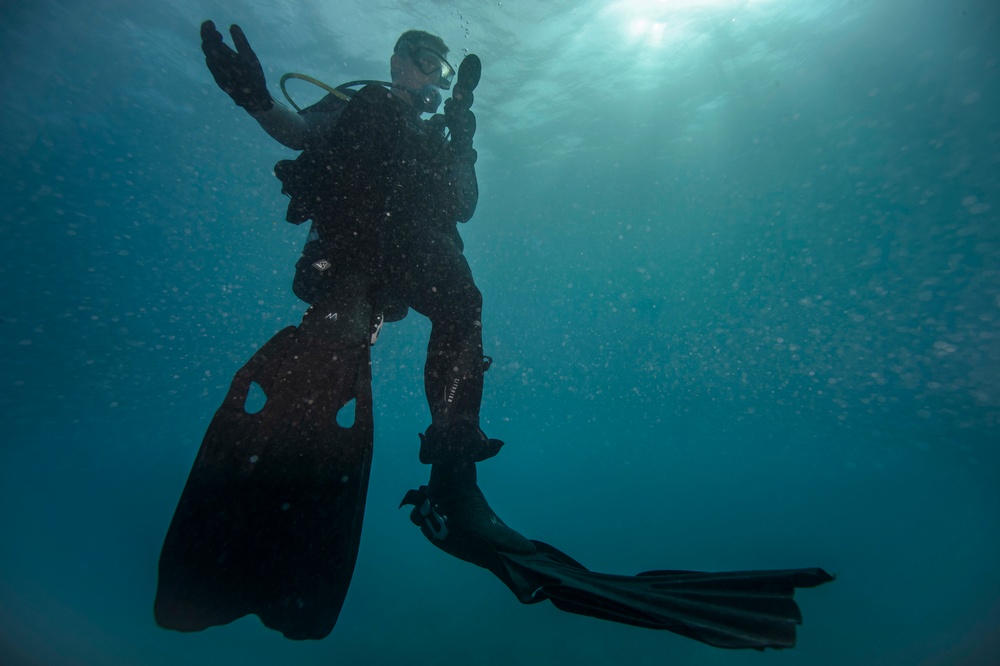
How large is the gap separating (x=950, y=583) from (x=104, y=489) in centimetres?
4482

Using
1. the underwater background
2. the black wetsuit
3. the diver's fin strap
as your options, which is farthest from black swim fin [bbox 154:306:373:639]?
the underwater background

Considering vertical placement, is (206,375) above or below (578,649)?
above

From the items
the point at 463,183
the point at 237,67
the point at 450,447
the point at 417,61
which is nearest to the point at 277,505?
the point at 450,447

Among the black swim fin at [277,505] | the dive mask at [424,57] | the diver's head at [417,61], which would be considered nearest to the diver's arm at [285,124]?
the diver's head at [417,61]

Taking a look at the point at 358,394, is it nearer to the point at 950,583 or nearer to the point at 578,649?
the point at 578,649

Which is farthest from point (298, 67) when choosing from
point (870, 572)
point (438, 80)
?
point (870, 572)

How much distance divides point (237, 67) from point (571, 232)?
115 ft

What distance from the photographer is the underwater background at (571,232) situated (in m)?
12.9

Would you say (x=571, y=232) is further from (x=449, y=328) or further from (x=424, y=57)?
(x=449, y=328)

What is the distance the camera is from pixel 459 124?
11.8 feet

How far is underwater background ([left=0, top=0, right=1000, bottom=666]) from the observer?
42.3ft

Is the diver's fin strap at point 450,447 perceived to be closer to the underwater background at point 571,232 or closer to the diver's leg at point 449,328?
the diver's leg at point 449,328

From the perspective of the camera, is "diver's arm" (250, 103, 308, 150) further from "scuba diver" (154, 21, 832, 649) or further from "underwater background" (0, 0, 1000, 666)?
"underwater background" (0, 0, 1000, 666)

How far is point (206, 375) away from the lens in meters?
33.6
